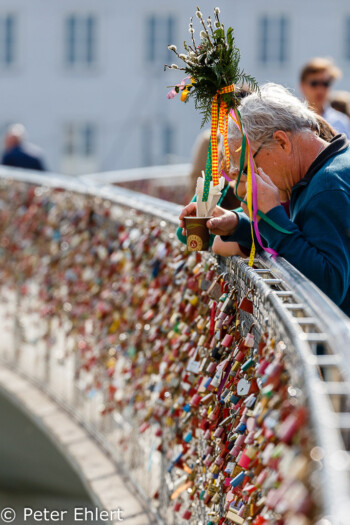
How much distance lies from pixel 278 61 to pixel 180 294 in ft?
95.3

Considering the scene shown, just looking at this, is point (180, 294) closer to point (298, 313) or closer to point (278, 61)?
point (298, 313)

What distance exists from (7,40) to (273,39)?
7.78 meters

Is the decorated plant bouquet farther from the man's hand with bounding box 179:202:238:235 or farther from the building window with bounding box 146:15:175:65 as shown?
the building window with bounding box 146:15:175:65

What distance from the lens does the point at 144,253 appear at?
4.94 metres

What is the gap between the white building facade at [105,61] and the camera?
3203 cm

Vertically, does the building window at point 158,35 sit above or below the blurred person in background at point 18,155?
below

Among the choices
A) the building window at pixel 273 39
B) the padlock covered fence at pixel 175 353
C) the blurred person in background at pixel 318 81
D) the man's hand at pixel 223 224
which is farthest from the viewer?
the building window at pixel 273 39

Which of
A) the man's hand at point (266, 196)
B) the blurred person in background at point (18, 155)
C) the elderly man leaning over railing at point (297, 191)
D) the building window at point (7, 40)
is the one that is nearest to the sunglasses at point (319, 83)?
the elderly man leaning over railing at point (297, 191)

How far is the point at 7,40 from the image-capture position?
3241 cm

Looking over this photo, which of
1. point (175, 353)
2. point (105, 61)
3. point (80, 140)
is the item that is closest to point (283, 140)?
point (175, 353)

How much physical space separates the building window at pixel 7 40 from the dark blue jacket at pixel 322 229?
Result: 98.2ft

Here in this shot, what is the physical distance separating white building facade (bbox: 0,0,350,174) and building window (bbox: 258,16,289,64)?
29 millimetres

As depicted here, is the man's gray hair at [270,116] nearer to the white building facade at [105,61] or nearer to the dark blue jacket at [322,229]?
the dark blue jacket at [322,229]

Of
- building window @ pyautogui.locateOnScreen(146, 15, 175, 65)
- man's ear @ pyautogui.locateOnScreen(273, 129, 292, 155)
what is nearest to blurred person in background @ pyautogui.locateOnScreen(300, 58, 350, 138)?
man's ear @ pyautogui.locateOnScreen(273, 129, 292, 155)
